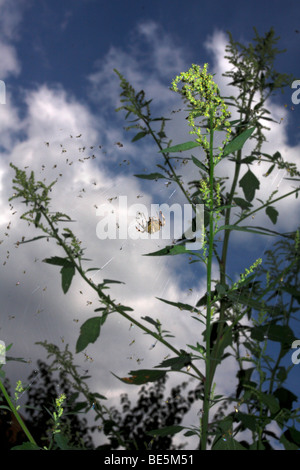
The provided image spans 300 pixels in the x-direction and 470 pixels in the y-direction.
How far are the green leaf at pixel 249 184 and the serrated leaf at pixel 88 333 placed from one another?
885mm

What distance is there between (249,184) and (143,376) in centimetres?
98

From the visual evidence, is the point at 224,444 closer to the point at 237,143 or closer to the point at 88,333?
the point at 88,333

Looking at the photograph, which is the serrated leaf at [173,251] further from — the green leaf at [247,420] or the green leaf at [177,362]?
the green leaf at [247,420]

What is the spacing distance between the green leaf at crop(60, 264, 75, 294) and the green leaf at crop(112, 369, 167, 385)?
1.20ft

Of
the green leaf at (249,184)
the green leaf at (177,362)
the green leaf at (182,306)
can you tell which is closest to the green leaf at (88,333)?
the green leaf at (177,362)

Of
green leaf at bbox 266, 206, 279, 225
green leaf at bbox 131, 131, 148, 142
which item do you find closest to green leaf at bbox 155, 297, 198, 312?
green leaf at bbox 131, 131, 148, 142

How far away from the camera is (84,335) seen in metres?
1.56

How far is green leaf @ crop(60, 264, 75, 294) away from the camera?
1511 millimetres

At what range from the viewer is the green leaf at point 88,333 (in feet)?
5.08

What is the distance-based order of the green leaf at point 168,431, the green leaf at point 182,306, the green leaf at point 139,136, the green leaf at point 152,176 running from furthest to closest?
the green leaf at point 139,136 < the green leaf at point 152,176 < the green leaf at point 168,431 < the green leaf at point 182,306

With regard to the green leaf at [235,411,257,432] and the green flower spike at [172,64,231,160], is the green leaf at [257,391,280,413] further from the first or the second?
the green flower spike at [172,64,231,160]
